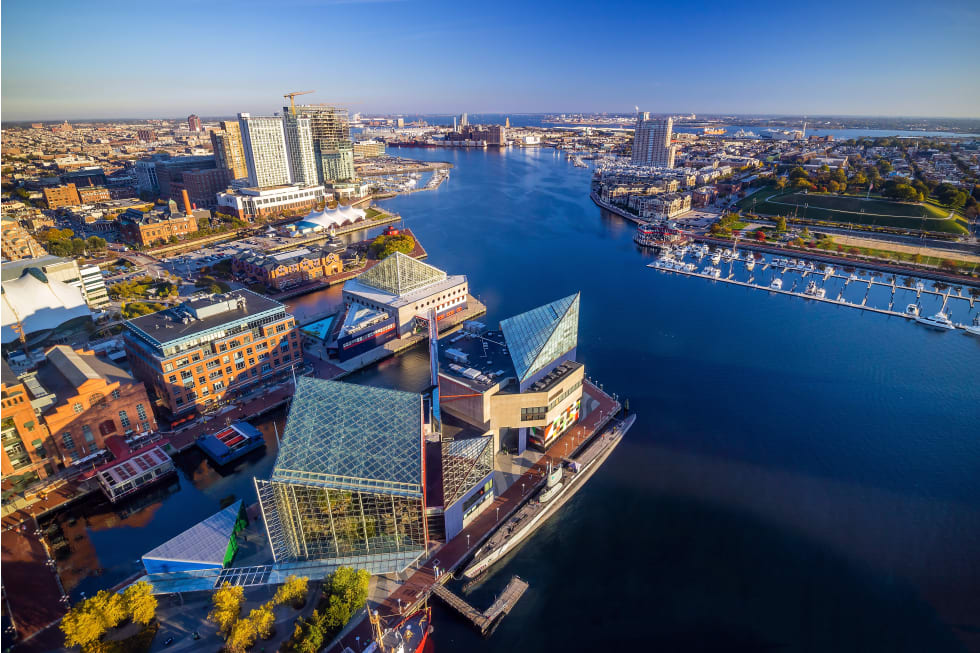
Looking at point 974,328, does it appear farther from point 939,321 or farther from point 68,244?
point 68,244

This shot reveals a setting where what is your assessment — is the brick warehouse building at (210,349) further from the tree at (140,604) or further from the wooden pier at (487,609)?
the wooden pier at (487,609)

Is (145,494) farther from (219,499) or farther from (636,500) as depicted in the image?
(636,500)

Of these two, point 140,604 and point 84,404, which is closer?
point 140,604

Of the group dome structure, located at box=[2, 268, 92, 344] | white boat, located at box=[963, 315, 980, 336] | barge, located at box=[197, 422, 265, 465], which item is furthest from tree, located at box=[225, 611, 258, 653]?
white boat, located at box=[963, 315, 980, 336]

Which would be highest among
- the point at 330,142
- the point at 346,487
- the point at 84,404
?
the point at 330,142

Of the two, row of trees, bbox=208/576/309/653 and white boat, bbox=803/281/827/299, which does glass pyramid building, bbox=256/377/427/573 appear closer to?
row of trees, bbox=208/576/309/653

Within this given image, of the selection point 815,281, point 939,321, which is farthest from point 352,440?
point 815,281
